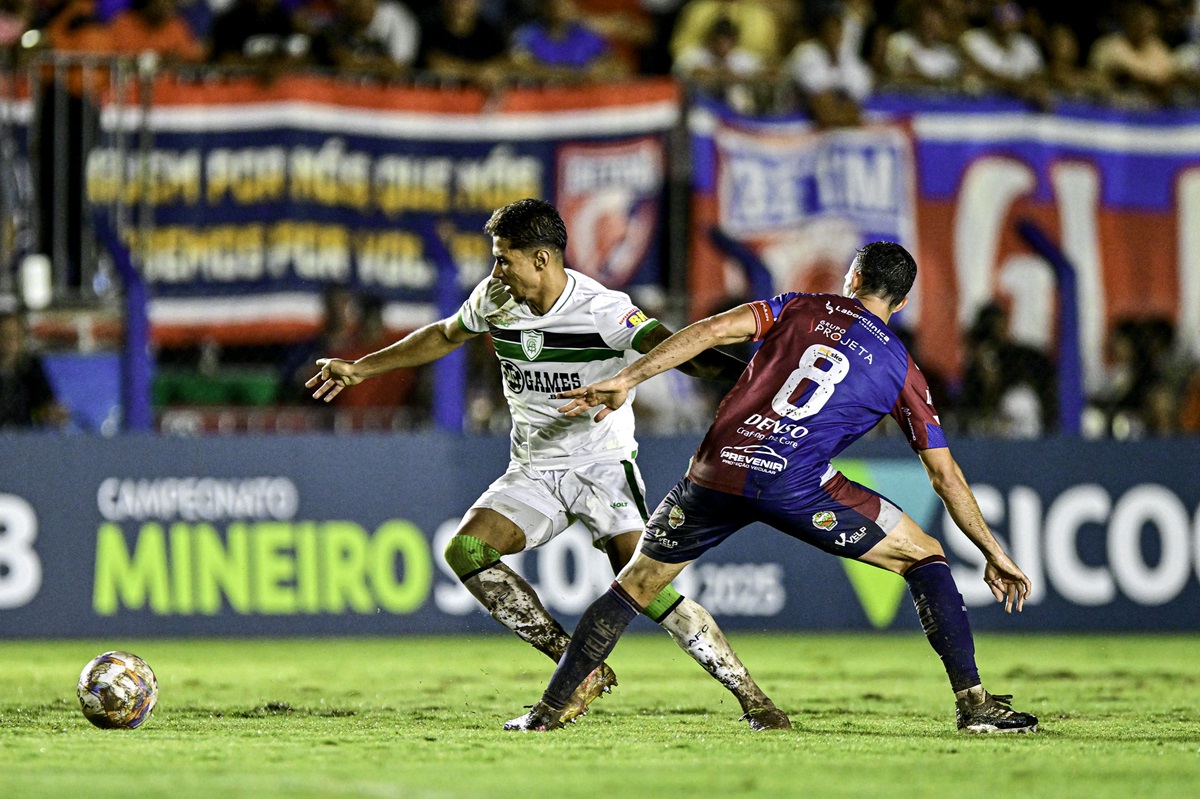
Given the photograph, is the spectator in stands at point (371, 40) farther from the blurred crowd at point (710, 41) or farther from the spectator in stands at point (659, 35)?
the spectator in stands at point (659, 35)

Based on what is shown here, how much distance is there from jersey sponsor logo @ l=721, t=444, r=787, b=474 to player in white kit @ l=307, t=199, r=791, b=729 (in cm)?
56

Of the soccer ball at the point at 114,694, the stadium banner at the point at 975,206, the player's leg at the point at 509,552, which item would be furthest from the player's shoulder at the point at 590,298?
the stadium banner at the point at 975,206

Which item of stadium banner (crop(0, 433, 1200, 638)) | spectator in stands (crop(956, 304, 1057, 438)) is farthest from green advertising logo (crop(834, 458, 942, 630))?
spectator in stands (crop(956, 304, 1057, 438))

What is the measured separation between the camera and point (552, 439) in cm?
824

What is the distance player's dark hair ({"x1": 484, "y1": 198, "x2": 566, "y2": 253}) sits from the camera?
7770 millimetres

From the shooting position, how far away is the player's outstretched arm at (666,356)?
696 centimetres

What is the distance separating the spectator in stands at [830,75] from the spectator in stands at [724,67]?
35 cm

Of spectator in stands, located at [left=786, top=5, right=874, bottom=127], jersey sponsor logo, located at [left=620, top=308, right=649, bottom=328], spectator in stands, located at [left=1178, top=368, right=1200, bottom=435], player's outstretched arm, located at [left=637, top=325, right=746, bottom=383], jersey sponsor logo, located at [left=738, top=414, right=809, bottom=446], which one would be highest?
spectator in stands, located at [left=786, top=5, right=874, bottom=127]

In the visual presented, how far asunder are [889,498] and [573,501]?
556 centimetres

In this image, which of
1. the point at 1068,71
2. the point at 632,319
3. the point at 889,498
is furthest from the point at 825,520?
the point at 1068,71

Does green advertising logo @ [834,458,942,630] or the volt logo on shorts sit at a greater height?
the volt logo on shorts

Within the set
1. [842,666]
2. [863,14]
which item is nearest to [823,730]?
[842,666]

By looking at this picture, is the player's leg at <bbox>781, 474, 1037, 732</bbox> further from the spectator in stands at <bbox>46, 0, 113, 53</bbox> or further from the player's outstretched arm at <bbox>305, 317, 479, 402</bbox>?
the spectator in stands at <bbox>46, 0, 113, 53</bbox>

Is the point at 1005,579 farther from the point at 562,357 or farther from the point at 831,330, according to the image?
the point at 562,357
